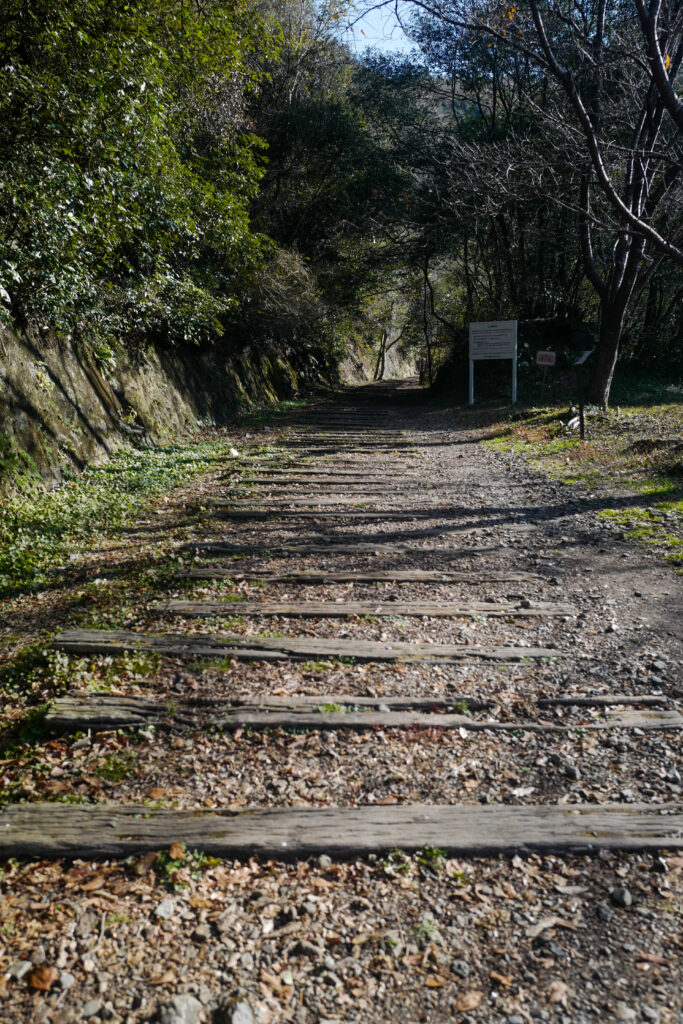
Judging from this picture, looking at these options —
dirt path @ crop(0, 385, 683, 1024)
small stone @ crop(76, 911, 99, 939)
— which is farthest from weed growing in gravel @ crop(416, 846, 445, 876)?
small stone @ crop(76, 911, 99, 939)

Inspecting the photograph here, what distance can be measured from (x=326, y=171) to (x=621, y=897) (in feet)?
69.3

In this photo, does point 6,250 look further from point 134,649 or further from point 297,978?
point 297,978

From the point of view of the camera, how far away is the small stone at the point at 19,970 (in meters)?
1.97

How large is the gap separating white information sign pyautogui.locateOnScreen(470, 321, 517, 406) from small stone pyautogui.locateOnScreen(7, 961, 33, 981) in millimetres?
14593

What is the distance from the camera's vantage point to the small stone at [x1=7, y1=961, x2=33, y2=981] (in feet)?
6.48

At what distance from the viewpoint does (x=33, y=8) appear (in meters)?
6.02

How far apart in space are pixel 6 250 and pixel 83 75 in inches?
76.6

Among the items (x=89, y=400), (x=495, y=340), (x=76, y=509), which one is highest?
(x=495, y=340)

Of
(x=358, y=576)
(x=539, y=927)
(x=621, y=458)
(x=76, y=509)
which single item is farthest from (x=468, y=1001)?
(x=621, y=458)

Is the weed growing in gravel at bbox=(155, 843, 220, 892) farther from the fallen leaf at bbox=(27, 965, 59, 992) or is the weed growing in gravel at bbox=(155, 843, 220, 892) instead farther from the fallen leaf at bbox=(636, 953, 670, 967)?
the fallen leaf at bbox=(636, 953, 670, 967)

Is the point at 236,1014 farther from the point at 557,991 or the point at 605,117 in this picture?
the point at 605,117

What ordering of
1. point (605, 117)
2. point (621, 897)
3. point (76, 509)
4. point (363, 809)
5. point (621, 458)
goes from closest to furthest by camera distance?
point (621, 897) → point (363, 809) → point (76, 509) → point (621, 458) → point (605, 117)

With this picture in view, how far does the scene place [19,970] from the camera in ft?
6.54

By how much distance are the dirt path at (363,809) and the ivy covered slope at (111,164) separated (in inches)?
168
